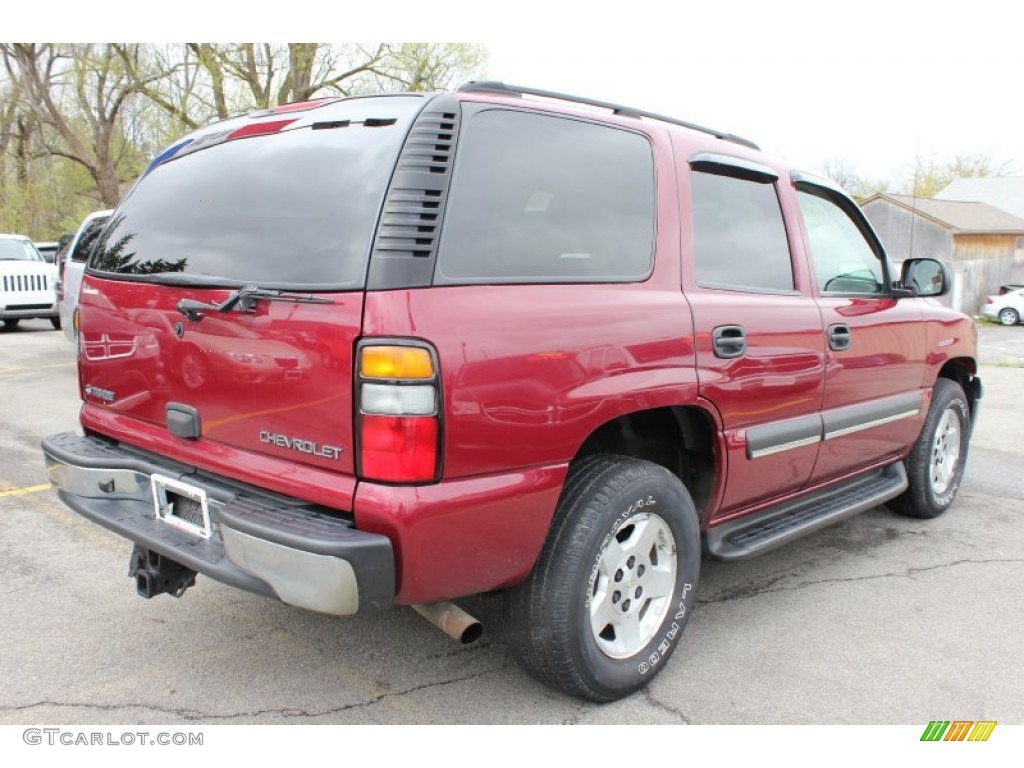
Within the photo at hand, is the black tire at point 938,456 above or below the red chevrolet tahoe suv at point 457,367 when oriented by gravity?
below

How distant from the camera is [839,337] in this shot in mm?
3615

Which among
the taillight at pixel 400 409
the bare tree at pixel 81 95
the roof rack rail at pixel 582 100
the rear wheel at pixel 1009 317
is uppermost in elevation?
the bare tree at pixel 81 95

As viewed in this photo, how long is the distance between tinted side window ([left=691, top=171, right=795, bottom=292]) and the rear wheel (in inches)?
1030

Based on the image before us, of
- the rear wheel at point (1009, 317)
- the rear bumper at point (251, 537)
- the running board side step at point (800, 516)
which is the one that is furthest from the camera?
the rear wheel at point (1009, 317)

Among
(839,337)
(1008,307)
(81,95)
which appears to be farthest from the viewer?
(81,95)

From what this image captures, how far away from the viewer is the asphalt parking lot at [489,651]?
108 inches

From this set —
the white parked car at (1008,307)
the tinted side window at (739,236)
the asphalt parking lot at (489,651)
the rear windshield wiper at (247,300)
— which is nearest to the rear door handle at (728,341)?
the tinted side window at (739,236)

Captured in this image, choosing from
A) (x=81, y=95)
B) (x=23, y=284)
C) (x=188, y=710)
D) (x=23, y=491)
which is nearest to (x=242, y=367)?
(x=188, y=710)

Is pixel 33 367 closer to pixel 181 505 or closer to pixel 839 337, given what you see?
pixel 181 505

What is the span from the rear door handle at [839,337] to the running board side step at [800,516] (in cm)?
72

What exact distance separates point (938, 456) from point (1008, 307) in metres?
24.5

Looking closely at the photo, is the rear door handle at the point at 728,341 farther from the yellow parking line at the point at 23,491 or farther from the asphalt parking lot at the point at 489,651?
the yellow parking line at the point at 23,491

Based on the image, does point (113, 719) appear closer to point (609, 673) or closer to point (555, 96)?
point (609, 673)

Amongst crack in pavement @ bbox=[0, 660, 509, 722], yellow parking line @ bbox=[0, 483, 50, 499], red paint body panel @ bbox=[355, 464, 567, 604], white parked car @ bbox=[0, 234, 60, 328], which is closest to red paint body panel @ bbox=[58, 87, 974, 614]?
red paint body panel @ bbox=[355, 464, 567, 604]
